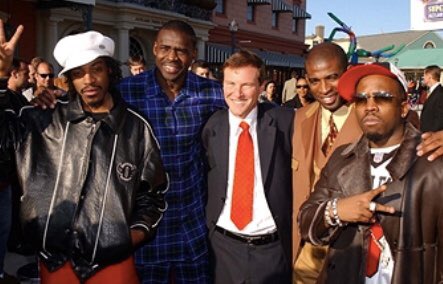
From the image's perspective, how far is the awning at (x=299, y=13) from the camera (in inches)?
1270

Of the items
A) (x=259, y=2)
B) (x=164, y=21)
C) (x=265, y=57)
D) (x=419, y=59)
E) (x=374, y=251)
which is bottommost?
(x=374, y=251)

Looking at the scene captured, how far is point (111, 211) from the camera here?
2768 millimetres

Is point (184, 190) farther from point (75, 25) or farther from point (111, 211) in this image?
point (75, 25)

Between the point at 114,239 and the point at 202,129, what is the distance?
1.29 meters

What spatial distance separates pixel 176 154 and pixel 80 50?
3.72 feet

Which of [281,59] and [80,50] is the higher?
[281,59]

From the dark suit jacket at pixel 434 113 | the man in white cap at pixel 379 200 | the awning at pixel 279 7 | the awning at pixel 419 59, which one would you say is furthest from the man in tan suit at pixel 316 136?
the awning at pixel 419 59

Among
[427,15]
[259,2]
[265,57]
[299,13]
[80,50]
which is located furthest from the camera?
[299,13]

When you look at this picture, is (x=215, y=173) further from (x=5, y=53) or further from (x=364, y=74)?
(x=5, y=53)

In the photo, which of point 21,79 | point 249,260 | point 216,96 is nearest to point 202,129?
point 216,96

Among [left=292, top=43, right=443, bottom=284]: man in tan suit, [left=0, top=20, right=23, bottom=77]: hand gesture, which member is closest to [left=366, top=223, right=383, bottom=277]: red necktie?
[left=292, top=43, right=443, bottom=284]: man in tan suit

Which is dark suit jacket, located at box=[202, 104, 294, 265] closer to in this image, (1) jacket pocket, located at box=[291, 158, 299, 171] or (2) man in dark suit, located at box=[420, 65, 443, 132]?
(1) jacket pocket, located at box=[291, 158, 299, 171]

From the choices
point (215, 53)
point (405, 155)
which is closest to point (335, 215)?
point (405, 155)

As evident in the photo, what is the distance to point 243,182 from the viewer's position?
139 inches
